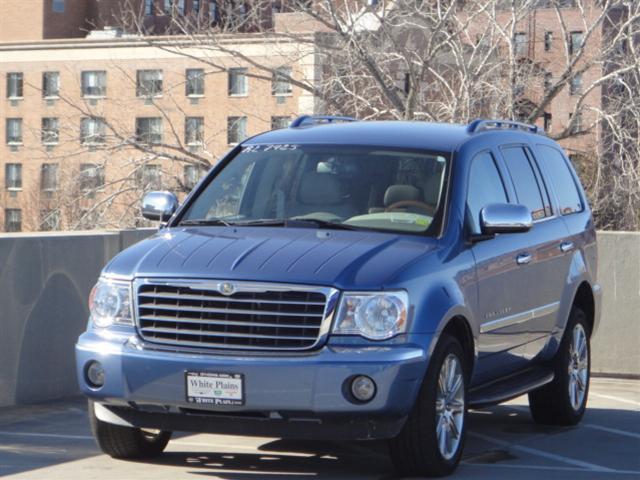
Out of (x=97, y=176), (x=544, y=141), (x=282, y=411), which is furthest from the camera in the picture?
(x=97, y=176)

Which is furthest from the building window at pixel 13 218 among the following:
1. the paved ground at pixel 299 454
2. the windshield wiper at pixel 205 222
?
the windshield wiper at pixel 205 222

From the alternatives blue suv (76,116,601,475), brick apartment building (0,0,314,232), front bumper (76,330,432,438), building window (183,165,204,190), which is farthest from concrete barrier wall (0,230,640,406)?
brick apartment building (0,0,314,232)

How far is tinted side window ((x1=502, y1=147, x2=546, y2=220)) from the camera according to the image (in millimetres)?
9562

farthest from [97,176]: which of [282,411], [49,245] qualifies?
[282,411]

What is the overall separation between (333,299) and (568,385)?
11.1 ft

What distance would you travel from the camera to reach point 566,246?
33.1 feet

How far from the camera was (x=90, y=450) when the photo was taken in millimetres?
8672

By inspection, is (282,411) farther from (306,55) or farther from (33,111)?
(33,111)

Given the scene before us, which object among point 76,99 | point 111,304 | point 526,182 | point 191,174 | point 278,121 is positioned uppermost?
point 526,182

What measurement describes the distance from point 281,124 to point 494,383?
19115mm

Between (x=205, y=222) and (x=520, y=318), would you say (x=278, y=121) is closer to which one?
(x=520, y=318)

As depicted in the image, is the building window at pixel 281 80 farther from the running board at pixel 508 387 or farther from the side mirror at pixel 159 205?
the side mirror at pixel 159 205

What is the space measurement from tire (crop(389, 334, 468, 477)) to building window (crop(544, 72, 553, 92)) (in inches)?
683

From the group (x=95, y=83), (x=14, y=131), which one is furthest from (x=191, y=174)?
(x=14, y=131)
